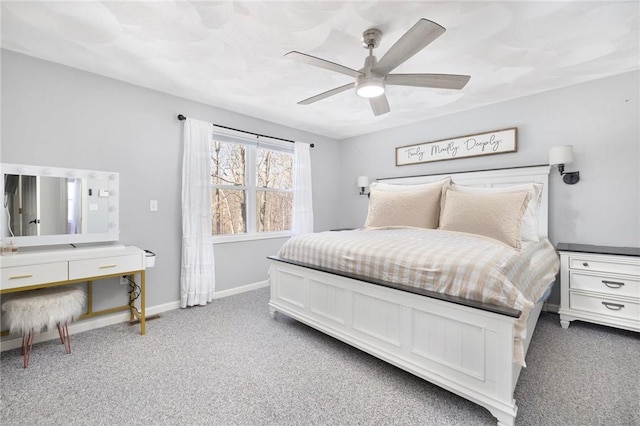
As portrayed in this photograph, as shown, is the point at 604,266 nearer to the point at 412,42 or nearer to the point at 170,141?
the point at 412,42

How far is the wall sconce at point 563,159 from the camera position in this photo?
2.69m

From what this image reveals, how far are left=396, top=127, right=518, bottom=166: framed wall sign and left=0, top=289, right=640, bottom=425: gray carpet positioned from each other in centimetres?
199

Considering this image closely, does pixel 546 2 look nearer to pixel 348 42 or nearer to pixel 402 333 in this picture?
pixel 348 42

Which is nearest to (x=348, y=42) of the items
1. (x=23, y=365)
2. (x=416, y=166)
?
(x=416, y=166)

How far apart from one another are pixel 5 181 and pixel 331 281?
8.72ft

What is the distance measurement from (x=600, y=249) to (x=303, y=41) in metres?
3.08

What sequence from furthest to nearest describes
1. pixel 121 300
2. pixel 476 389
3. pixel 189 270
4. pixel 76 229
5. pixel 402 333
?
1. pixel 189 270
2. pixel 121 300
3. pixel 76 229
4. pixel 402 333
5. pixel 476 389

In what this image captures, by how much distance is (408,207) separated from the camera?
289cm

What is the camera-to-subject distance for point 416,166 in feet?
13.2

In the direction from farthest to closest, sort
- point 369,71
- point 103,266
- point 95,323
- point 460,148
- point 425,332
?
point 460,148, point 95,323, point 103,266, point 369,71, point 425,332

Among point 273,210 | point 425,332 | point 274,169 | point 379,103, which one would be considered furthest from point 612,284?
point 274,169

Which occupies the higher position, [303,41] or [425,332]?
[303,41]

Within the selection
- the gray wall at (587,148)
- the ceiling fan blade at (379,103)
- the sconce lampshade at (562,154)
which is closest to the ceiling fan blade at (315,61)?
the ceiling fan blade at (379,103)

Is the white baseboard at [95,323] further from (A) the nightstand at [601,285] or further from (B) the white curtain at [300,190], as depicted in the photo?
(A) the nightstand at [601,285]
